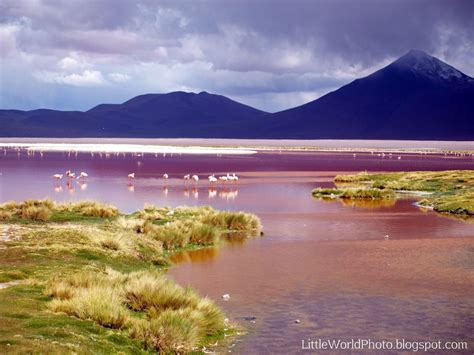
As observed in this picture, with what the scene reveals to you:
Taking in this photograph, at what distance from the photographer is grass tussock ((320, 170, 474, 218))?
1462 inches

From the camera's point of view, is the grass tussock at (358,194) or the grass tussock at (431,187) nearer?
the grass tussock at (431,187)

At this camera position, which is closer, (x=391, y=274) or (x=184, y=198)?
(x=391, y=274)

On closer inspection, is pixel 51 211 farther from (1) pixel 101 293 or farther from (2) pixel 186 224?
(1) pixel 101 293

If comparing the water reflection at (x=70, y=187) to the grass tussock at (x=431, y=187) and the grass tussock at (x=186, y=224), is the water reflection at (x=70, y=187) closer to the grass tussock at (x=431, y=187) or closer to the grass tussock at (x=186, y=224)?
the grass tussock at (x=186, y=224)

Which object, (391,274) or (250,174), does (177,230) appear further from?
(250,174)

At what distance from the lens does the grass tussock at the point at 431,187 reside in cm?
3712

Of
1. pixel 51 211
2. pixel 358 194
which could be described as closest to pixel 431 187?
pixel 358 194

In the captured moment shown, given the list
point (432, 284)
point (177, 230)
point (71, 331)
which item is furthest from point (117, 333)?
point (177, 230)

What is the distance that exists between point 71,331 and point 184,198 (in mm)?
29924

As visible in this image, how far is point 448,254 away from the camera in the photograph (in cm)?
2345

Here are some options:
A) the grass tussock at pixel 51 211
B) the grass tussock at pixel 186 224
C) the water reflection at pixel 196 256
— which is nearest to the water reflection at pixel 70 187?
the grass tussock at pixel 51 211

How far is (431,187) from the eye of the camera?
49219 mm

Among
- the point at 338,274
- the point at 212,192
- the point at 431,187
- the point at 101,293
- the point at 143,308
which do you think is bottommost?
A: the point at 338,274

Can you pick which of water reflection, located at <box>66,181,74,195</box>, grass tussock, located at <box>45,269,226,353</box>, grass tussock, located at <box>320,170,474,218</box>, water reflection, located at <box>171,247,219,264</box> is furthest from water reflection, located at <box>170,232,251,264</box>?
water reflection, located at <box>66,181,74,195</box>
